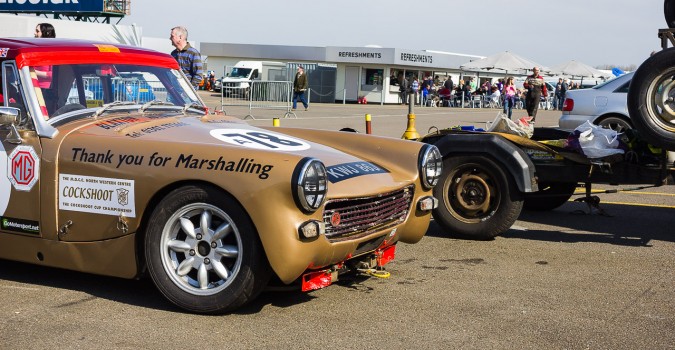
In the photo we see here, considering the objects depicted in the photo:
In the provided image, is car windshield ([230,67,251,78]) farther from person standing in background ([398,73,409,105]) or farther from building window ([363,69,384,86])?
person standing in background ([398,73,409,105])

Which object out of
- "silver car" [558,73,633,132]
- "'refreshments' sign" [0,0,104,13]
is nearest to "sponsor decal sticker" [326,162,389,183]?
"silver car" [558,73,633,132]

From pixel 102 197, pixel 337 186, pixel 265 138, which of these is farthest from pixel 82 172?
pixel 337 186

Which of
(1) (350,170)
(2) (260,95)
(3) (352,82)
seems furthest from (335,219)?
(3) (352,82)

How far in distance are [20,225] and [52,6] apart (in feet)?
137

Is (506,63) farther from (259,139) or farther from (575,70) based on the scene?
(259,139)

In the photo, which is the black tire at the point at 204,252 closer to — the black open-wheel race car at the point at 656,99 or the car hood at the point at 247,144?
the car hood at the point at 247,144

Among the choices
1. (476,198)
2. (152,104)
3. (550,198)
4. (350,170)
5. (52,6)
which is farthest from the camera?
(52,6)

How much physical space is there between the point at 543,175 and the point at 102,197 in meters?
3.95

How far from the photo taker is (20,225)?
5258 millimetres

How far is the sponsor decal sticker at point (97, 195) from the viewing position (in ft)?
16.1

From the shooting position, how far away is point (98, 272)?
16.7ft

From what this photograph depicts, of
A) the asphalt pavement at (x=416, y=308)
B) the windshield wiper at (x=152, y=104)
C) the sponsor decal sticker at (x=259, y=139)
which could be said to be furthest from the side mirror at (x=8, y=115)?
the sponsor decal sticker at (x=259, y=139)

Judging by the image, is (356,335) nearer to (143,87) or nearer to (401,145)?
(401,145)

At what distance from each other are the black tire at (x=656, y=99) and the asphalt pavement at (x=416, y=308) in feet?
3.17
